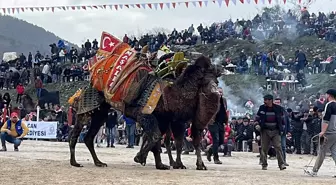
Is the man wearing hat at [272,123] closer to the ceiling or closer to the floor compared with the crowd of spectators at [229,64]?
closer to the floor

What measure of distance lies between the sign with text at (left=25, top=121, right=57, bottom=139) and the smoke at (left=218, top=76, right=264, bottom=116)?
10537mm

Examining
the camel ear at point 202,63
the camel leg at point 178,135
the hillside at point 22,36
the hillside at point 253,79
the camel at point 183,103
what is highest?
the hillside at point 22,36

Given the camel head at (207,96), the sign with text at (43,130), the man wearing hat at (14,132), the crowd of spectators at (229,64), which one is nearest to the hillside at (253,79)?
the crowd of spectators at (229,64)

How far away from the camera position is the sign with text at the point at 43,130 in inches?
1265

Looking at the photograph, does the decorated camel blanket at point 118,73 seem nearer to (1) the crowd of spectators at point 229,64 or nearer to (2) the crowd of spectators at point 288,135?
(2) the crowd of spectators at point 288,135

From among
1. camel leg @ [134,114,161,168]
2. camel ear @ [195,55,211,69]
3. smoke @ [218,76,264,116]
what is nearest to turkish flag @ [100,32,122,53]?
camel ear @ [195,55,211,69]

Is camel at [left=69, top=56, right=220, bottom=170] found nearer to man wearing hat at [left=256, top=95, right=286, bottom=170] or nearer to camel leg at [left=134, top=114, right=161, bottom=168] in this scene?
camel leg at [left=134, top=114, right=161, bottom=168]

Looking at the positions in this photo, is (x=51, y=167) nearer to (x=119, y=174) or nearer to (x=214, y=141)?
(x=119, y=174)

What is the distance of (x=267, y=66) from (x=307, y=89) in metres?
3.61

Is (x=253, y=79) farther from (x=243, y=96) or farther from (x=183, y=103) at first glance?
(x=183, y=103)

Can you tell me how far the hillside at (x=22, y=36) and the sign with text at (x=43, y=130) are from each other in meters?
88.8

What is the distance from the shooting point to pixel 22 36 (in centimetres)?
13638

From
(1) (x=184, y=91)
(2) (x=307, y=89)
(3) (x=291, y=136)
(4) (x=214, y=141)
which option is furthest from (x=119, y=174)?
(2) (x=307, y=89)

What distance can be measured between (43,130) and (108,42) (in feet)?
56.6
